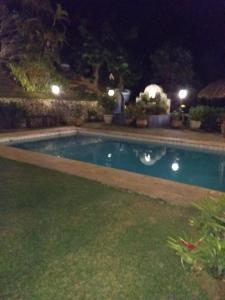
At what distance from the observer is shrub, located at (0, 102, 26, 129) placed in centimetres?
1246

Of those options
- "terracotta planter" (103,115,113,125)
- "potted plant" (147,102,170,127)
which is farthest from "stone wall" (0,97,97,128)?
"potted plant" (147,102,170,127)

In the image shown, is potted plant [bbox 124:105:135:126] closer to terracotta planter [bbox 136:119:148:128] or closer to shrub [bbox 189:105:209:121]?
terracotta planter [bbox 136:119:148:128]

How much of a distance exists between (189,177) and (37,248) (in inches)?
204

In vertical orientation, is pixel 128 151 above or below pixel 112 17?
below

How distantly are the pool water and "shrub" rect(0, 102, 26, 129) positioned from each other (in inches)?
82.8

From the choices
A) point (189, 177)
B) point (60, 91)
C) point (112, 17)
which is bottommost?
point (189, 177)

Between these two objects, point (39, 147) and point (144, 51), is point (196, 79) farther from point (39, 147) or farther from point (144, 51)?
point (39, 147)

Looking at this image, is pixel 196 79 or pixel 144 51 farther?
pixel 144 51

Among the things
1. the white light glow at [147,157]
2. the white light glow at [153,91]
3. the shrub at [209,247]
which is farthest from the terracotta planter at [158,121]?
the shrub at [209,247]

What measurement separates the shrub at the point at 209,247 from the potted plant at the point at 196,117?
10.3 meters

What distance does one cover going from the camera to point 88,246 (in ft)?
11.2

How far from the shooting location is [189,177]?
777cm

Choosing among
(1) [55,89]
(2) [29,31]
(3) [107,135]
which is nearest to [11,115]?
(1) [55,89]

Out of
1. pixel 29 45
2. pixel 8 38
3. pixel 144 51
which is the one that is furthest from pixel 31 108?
pixel 144 51
